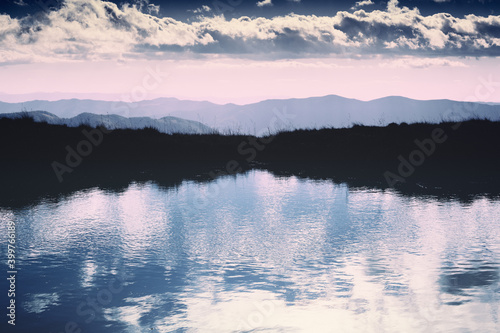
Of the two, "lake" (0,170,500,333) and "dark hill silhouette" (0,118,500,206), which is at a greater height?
"dark hill silhouette" (0,118,500,206)

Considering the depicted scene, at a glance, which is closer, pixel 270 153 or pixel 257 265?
pixel 257 265

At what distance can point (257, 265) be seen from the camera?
10961mm

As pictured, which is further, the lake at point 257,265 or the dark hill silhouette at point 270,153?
the dark hill silhouette at point 270,153

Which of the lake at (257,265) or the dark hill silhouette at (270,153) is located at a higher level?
the dark hill silhouette at (270,153)

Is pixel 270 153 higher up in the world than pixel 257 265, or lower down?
higher up

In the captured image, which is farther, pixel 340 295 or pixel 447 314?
pixel 340 295

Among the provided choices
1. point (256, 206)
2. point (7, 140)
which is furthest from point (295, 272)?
point (7, 140)

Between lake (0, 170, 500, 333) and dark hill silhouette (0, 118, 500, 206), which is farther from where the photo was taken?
dark hill silhouette (0, 118, 500, 206)

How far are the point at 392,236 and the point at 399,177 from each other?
42.0ft

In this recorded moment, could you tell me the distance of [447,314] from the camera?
27.2 ft

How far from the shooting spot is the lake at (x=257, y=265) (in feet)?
26.9

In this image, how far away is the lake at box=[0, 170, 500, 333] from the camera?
323 inches

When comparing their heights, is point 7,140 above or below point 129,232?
above

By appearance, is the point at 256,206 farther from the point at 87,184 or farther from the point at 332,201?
the point at 87,184
